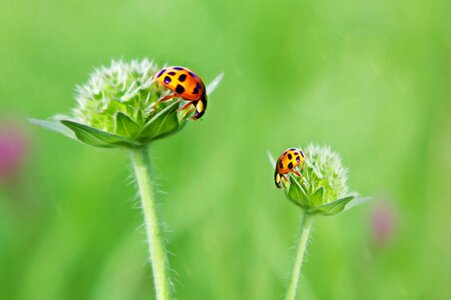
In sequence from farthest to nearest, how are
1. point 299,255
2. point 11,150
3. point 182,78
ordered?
point 11,150
point 182,78
point 299,255

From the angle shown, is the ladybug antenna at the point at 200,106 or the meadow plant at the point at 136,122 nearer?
the meadow plant at the point at 136,122

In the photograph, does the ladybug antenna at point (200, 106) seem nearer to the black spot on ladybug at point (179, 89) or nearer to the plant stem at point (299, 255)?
the black spot on ladybug at point (179, 89)

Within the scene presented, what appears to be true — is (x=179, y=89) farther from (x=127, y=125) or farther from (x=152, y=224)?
(x=152, y=224)

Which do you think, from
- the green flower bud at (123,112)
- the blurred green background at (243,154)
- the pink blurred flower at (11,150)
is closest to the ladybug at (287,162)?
the green flower bud at (123,112)

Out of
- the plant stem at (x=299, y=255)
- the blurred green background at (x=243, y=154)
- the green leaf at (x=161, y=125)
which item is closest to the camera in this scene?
the plant stem at (x=299, y=255)

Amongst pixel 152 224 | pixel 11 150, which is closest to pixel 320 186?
pixel 152 224

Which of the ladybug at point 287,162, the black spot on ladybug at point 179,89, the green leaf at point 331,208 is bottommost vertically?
the green leaf at point 331,208
